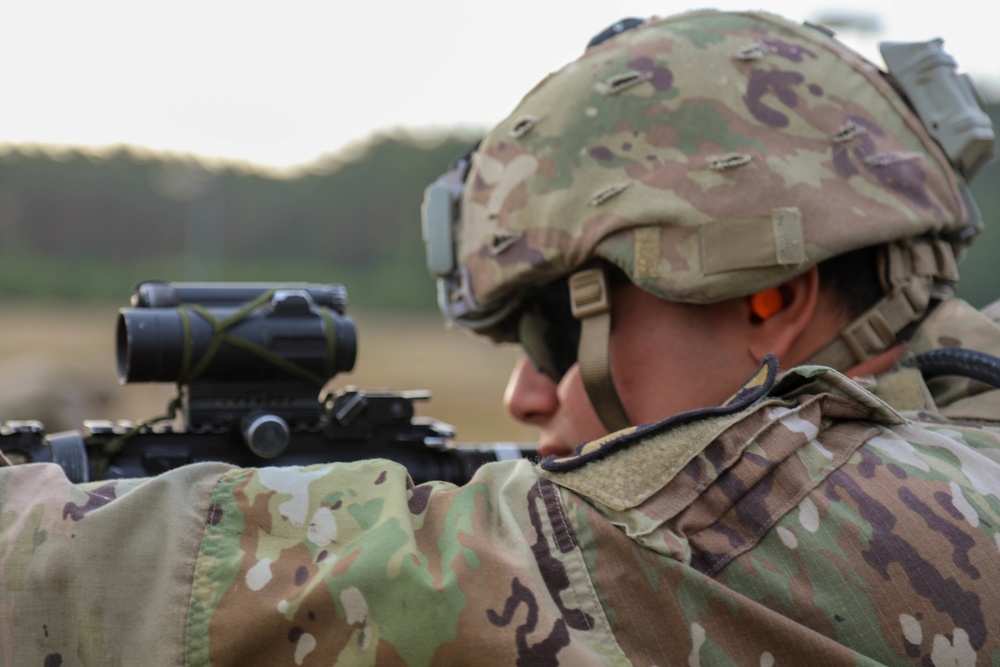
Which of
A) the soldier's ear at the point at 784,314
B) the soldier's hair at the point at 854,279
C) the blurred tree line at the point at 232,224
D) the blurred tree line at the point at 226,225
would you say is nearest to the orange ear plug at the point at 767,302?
the soldier's ear at the point at 784,314

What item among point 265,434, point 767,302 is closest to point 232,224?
point 265,434

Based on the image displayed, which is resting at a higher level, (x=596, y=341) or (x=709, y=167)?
(x=709, y=167)

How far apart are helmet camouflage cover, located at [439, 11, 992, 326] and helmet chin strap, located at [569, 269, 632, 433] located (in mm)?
63

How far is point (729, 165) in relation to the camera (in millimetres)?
2494

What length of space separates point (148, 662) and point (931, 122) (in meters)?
2.11

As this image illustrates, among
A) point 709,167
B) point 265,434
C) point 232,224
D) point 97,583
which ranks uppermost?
point 709,167

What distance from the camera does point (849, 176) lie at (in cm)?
252

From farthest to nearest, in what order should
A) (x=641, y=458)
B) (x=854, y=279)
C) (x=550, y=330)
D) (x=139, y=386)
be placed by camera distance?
(x=139, y=386), (x=550, y=330), (x=854, y=279), (x=641, y=458)

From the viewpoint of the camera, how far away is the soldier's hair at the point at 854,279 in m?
2.59

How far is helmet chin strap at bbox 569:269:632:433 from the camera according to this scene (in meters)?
2.55

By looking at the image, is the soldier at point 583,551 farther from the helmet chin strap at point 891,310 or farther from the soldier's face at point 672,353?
the soldier's face at point 672,353

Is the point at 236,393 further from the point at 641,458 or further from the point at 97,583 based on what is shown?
the point at 641,458

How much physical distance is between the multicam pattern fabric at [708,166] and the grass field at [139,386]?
312 inches

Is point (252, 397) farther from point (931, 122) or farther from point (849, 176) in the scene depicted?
point (931, 122)
